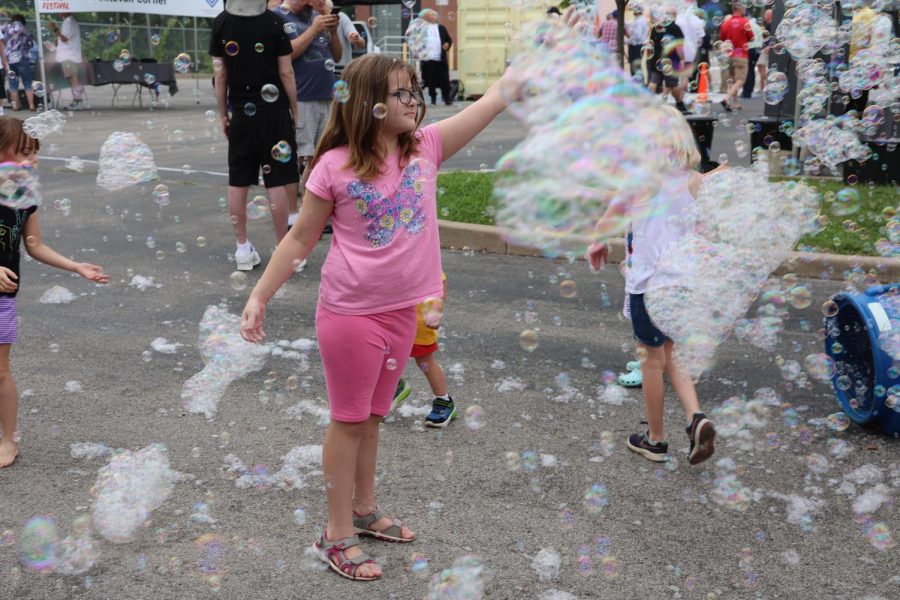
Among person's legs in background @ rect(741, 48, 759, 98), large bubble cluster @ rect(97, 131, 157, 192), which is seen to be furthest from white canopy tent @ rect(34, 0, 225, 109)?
person's legs in background @ rect(741, 48, 759, 98)

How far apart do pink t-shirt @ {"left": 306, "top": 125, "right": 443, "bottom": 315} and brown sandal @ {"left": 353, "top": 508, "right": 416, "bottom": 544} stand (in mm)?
749

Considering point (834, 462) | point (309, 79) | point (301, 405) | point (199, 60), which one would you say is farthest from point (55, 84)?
point (834, 462)

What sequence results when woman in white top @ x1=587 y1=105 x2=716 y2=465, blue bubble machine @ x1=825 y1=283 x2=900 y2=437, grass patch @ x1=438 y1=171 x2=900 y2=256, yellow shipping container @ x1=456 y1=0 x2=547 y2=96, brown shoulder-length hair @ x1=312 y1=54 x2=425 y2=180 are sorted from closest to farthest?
brown shoulder-length hair @ x1=312 y1=54 x2=425 y2=180, woman in white top @ x1=587 y1=105 x2=716 y2=465, blue bubble machine @ x1=825 y1=283 x2=900 y2=437, grass patch @ x1=438 y1=171 x2=900 y2=256, yellow shipping container @ x1=456 y1=0 x2=547 y2=96

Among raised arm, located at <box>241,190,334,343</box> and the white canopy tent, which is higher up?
the white canopy tent

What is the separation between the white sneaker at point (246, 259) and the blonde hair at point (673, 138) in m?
3.97

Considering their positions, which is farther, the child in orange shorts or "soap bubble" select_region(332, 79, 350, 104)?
the child in orange shorts

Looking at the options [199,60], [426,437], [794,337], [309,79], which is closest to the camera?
[426,437]

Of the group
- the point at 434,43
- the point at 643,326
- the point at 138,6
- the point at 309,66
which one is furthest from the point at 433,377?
the point at 138,6

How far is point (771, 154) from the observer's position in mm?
9977

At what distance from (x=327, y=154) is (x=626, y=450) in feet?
5.84

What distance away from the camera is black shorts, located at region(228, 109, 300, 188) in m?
6.69

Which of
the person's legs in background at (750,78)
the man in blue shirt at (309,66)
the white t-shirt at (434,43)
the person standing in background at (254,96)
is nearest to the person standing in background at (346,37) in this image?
the man in blue shirt at (309,66)

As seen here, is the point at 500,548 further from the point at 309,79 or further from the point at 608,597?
the point at 309,79

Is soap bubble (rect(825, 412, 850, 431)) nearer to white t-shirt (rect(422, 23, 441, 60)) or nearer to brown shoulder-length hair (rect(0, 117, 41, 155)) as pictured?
brown shoulder-length hair (rect(0, 117, 41, 155))
